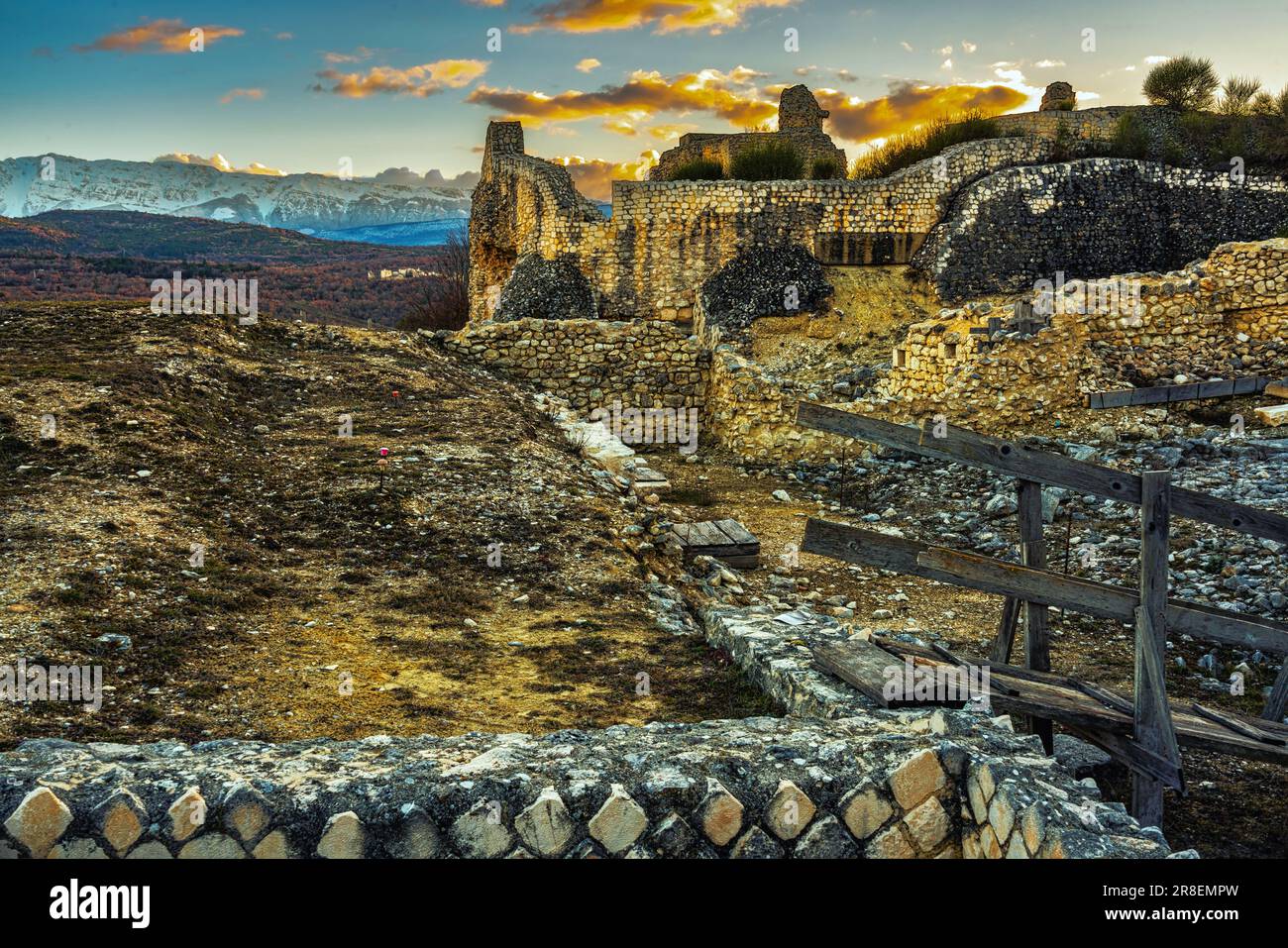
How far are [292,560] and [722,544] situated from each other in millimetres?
3704

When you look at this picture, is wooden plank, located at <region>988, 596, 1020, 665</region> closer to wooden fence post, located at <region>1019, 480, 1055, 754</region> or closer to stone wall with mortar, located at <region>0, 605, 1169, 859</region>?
wooden fence post, located at <region>1019, 480, 1055, 754</region>

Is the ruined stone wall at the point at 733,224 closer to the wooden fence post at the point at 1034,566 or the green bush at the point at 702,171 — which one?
the green bush at the point at 702,171

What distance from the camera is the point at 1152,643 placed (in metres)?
4.37

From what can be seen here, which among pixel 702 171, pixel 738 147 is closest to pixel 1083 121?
pixel 738 147

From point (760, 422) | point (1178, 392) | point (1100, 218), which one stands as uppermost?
point (1100, 218)

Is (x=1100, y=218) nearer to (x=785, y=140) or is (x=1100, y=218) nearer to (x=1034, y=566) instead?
(x=785, y=140)

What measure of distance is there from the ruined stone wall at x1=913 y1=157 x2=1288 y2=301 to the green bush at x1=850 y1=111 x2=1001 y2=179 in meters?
2.61

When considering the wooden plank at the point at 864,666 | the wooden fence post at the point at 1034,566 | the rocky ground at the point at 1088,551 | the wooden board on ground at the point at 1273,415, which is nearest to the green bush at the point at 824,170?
the rocky ground at the point at 1088,551

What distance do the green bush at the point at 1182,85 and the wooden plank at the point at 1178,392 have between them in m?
16.5

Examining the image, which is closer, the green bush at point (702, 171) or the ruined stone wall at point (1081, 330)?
the ruined stone wall at point (1081, 330)

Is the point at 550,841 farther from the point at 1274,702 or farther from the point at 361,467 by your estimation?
the point at 361,467

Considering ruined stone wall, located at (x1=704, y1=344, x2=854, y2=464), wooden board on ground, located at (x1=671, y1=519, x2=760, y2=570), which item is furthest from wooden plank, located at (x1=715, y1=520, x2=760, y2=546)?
ruined stone wall, located at (x1=704, y1=344, x2=854, y2=464)

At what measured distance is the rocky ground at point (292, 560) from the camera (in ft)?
15.5

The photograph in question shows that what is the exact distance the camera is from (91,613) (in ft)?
17.1
